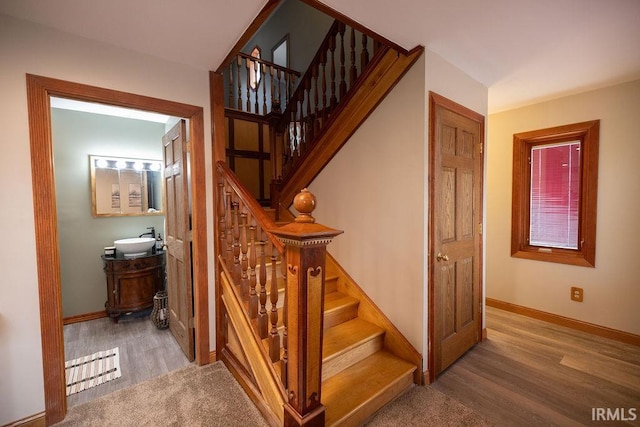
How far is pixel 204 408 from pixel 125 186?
304cm

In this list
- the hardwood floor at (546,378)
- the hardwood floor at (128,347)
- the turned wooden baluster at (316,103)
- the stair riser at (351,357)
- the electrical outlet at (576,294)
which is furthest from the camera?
the electrical outlet at (576,294)

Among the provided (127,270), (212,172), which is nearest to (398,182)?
(212,172)

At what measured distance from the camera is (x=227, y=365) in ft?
7.75

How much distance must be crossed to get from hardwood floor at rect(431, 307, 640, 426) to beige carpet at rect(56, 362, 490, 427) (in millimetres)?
199

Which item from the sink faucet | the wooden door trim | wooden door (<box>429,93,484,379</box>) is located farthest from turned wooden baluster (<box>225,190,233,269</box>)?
the sink faucet

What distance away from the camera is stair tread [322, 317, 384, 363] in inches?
80.4

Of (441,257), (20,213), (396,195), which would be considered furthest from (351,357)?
(20,213)

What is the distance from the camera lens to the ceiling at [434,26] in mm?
1581

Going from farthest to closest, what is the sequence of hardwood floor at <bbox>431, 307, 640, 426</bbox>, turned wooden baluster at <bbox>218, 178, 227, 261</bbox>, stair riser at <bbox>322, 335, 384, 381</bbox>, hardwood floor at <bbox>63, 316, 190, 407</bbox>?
turned wooden baluster at <bbox>218, 178, 227, 261</bbox> < hardwood floor at <bbox>63, 316, 190, 407</bbox> < stair riser at <bbox>322, 335, 384, 381</bbox> < hardwood floor at <bbox>431, 307, 640, 426</bbox>

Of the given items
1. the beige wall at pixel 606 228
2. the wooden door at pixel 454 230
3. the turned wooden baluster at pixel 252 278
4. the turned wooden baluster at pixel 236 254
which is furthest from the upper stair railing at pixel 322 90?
the beige wall at pixel 606 228

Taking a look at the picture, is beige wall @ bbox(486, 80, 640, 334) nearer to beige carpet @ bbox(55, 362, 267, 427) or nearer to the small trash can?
beige carpet @ bbox(55, 362, 267, 427)

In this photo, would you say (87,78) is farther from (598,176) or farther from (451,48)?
(598,176)

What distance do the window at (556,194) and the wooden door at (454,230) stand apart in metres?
1.09

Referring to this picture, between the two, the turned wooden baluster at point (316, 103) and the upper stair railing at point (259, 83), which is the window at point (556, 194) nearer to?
the turned wooden baluster at point (316, 103)
